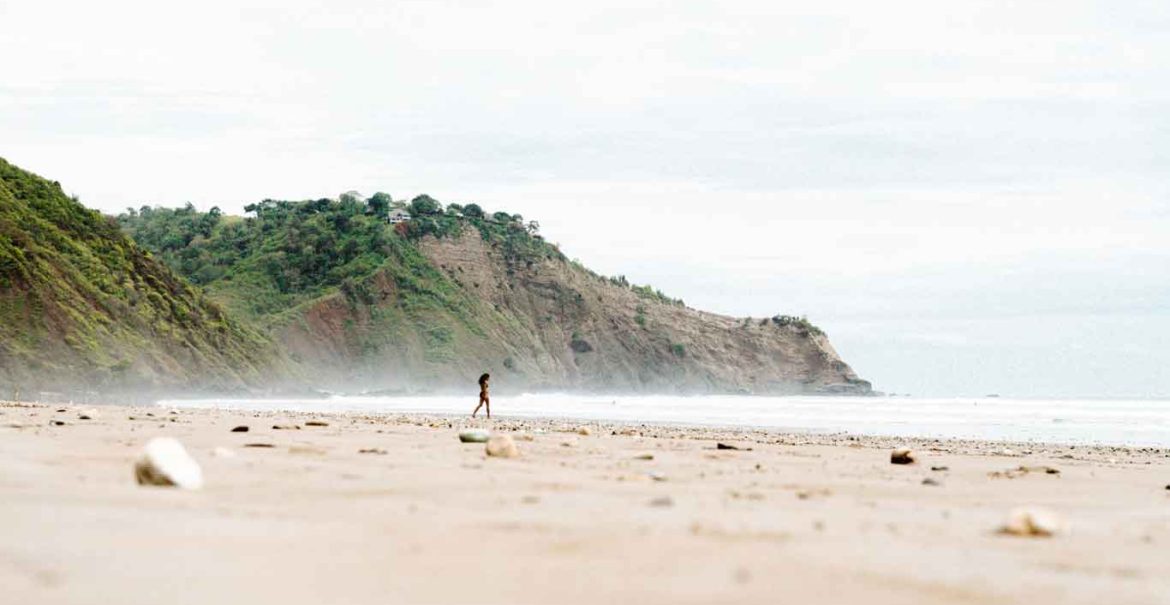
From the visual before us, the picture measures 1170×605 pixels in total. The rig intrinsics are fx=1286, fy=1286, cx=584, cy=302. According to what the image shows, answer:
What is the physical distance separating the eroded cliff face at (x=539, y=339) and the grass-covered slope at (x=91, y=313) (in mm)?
28558

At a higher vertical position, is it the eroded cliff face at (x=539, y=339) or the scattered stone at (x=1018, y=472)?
the eroded cliff face at (x=539, y=339)

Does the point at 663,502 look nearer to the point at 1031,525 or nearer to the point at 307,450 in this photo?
the point at 1031,525

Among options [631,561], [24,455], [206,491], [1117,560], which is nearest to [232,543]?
[631,561]

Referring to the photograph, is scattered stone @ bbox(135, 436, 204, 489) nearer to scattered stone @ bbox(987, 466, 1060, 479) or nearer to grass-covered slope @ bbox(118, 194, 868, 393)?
scattered stone @ bbox(987, 466, 1060, 479)

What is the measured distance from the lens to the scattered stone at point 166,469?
6.38 meters

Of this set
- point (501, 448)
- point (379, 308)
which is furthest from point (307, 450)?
point (379, 308)

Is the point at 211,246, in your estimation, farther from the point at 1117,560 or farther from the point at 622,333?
the point at 1117,560

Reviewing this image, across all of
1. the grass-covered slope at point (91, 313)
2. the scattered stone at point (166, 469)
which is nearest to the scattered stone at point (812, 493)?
the scattered stone at point (166, 469)

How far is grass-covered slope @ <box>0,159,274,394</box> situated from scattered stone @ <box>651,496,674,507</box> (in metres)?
46.6

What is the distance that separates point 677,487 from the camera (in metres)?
7.47

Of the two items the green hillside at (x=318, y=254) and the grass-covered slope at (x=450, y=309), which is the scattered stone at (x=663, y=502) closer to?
the grass-covered slope at (x=450, y=309)

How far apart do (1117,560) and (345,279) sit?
365 ft

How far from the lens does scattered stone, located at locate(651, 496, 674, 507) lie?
6136mm

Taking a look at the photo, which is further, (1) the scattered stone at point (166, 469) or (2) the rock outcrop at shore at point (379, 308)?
(2) the rock outcrop at shore at point (379, 308)
